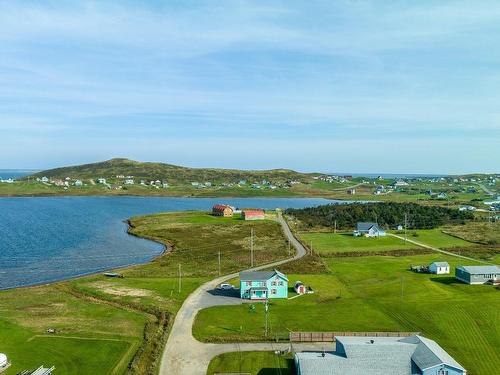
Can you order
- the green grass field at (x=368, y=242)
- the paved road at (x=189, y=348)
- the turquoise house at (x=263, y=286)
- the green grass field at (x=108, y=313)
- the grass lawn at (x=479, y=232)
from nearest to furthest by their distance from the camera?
the paved road at (x=189, y=348) → the green grass field at (x=108, y=313) → the turquoise house at (x=263, y=286) → the green grass field at (x=368, y=242) → the grass lawn at (x=479, y=232)

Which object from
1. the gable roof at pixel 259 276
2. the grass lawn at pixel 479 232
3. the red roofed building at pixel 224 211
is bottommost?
the grass lawn at pixel 479 232

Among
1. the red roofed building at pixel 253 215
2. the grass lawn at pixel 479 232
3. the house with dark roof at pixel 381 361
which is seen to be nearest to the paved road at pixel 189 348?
the house with dark roof at pixel 381 361

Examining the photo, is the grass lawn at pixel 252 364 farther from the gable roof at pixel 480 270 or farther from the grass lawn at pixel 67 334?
the gable roof at pixel 480 270

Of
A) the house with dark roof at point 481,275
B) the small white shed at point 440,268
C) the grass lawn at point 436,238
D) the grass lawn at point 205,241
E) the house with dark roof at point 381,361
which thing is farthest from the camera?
the grass lawn at point 436,238

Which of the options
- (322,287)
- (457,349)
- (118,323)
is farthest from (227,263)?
(457,349)

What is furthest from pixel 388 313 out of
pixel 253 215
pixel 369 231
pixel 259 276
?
pixel 253 215

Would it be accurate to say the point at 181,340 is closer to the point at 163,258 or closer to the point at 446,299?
the point at 446,299

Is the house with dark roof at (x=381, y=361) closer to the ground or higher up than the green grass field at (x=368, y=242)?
higher up

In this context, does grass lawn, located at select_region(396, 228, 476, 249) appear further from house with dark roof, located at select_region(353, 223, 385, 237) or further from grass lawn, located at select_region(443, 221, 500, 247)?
house with dark roof, located at select_region(353, 223, 385, 237)
